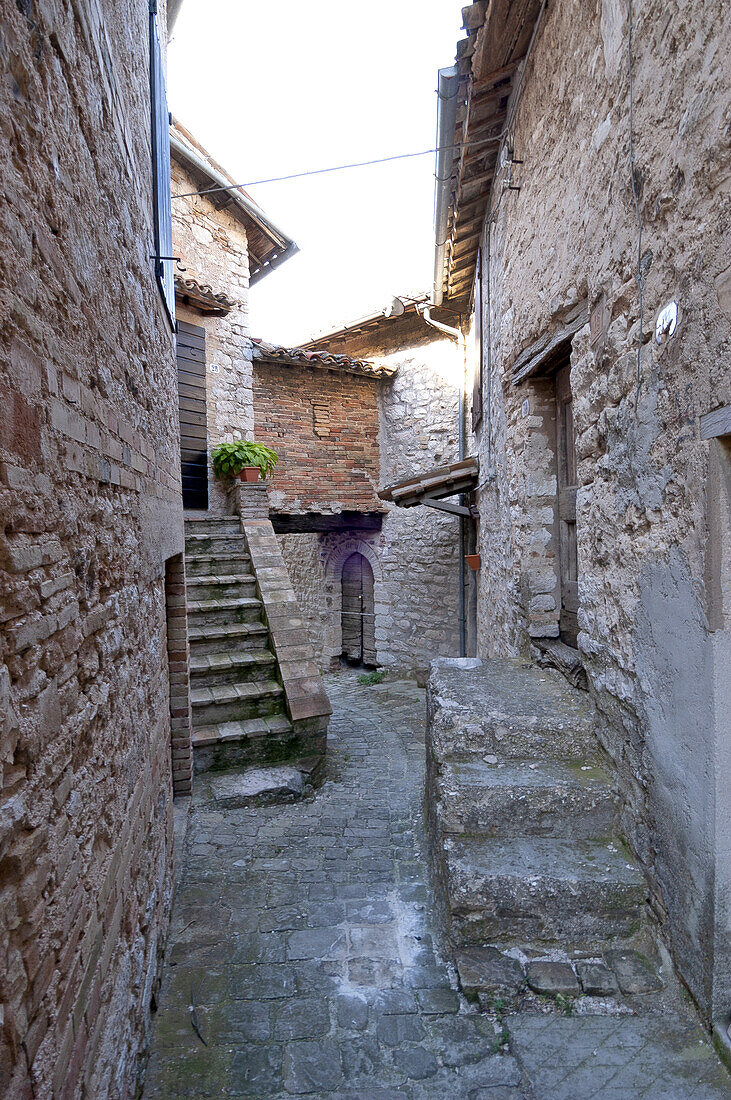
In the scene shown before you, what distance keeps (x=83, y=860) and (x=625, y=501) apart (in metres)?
2.31

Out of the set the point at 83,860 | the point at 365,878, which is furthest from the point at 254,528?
the point at 83,860

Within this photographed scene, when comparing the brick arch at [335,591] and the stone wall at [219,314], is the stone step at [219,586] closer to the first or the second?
the stone wall at [219,314]

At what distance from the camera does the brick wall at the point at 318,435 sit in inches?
365

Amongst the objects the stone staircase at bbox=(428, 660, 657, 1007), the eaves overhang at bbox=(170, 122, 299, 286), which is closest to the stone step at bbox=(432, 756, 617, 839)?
the stone staircase at bbox=(428, 660, 657, 1007)

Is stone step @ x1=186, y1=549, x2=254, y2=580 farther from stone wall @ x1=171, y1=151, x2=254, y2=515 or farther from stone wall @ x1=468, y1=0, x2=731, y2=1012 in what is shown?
stone wall @ x1=468, y1=0, x2=731, y2=1012

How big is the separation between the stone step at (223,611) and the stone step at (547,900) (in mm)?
3684

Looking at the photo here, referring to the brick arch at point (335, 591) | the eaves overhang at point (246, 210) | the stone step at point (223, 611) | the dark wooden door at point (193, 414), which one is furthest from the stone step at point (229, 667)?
the eaves overhang at point (246, 210)

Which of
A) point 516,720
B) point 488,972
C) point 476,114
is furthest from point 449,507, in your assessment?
point 488,972

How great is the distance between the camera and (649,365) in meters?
2.21

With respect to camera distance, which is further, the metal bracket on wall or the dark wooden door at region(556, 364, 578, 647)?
the metal bracket on wall

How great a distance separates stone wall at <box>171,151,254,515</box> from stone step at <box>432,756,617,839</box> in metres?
6.12

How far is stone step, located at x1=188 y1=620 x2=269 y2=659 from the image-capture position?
17.7ft

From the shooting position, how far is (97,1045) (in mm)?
1529

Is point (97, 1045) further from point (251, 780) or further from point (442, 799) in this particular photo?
point (251, 780)
